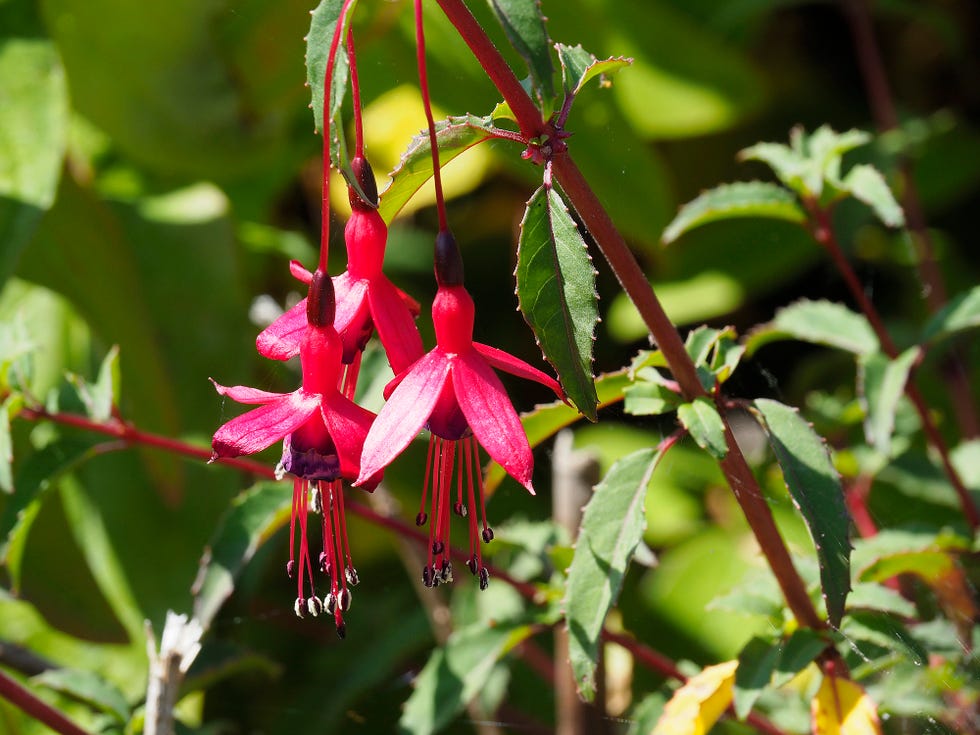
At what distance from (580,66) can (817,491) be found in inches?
8.5

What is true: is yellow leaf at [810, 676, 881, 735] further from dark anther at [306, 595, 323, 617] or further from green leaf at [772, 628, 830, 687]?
dark anther at [306, 595, 323, 617]

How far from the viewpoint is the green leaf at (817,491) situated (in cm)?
45

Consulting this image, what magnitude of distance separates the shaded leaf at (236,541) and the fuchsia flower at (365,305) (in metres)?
0.19

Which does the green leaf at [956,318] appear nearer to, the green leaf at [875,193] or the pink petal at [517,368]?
the green leaf at [875,193]

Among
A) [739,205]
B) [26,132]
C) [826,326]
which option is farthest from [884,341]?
[26,132]

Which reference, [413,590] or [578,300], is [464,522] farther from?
[578,300]

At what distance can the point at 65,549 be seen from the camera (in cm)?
107

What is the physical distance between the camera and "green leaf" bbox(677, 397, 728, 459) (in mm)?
455

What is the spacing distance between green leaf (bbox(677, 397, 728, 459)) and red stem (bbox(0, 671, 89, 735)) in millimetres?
379

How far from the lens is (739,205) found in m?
0.66

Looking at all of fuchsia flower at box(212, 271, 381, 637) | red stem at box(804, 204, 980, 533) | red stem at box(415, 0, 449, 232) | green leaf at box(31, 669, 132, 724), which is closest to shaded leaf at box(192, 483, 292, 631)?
green leaf at box(31, 669, 132, 724)

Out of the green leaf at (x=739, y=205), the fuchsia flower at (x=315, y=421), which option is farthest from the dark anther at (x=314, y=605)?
the green leaf at (x=739, y=205)

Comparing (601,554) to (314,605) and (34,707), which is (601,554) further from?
(34,707)

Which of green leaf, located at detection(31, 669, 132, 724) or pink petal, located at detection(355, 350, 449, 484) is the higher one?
pink petal, located at detection(355, 350, 449, 484)
